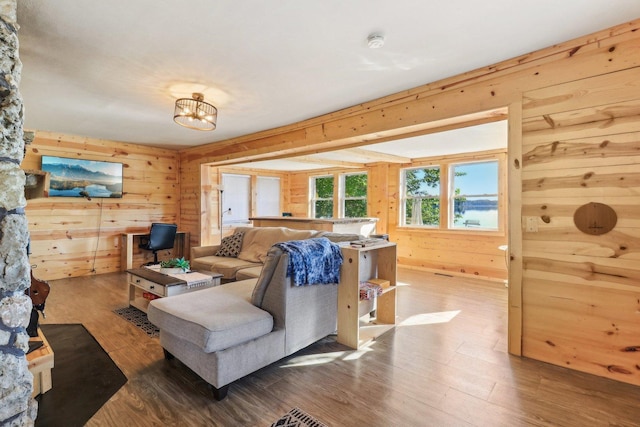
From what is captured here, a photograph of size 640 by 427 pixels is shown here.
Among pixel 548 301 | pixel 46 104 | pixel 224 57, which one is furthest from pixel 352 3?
pixel 46 104

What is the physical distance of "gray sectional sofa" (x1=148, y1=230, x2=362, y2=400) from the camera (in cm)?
185

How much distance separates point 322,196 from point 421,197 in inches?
112

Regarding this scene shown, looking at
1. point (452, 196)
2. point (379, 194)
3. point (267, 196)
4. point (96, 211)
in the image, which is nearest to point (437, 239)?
point (452, 196)

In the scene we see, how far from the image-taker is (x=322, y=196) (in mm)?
8234

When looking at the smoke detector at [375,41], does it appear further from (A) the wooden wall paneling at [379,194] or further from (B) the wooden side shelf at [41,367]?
(A) the wooden wall paneling at [379,194]

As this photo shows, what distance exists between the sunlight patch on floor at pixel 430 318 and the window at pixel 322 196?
4.80 m

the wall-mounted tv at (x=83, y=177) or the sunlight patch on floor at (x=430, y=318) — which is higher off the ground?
the wall-mounted tv at (x=83, y=177)

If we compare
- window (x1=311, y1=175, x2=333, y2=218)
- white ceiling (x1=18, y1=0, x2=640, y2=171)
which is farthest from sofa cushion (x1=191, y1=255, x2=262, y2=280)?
window (x1=311, y1=175, x2=333, y2=218)

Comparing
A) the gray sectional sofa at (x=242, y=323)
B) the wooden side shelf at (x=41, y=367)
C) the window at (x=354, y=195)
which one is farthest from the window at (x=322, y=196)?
the wooden side shelf at (x=41, y=367)

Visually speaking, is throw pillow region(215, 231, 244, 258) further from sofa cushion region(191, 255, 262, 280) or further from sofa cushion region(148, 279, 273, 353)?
sofa cushion region(148, 279, 273, 353)

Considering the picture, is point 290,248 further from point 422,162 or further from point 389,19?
point 422,162

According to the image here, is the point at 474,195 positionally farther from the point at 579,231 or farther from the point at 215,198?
the point at 215,198

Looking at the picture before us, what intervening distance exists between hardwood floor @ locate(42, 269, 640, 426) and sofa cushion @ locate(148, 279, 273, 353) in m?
0.36

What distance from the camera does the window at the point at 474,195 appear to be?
17.4 feet
